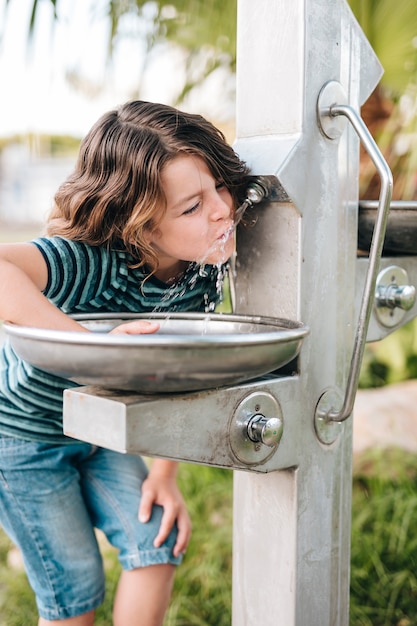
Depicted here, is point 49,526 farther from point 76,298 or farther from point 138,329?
point 138,329

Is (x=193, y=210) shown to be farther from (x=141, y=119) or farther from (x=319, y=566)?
(x=319, y=566)

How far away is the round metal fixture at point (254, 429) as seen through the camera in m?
1.10

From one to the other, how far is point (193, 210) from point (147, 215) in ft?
0.25

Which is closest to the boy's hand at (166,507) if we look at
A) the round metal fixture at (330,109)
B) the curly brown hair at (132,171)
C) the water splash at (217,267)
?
the water splash at (217,267)

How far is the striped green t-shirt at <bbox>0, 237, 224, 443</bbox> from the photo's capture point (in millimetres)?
1240

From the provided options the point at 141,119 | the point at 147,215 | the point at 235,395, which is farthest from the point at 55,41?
the point at 235,395

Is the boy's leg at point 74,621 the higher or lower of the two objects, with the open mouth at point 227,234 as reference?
lower

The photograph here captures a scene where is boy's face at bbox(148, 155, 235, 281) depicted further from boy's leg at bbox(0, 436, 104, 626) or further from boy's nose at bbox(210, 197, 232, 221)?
boy's leg at bbox(0, 436, 104, 626)

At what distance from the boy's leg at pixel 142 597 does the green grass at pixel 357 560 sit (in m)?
0.80

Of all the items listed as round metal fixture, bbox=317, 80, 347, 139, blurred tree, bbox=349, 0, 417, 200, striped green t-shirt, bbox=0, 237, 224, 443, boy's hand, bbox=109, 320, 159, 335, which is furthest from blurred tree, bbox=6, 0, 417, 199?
boy's hand, bbox=109, 320, 159, 335

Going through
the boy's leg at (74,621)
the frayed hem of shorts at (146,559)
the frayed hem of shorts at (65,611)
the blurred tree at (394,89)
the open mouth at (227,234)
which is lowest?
the boy's leg at (74,621)

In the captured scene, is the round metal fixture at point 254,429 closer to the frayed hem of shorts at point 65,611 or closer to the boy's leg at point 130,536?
the boy's leg at point 130,536

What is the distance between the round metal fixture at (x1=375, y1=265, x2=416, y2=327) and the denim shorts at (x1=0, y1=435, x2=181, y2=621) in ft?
2.05

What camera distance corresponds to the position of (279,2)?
117 centimetres
